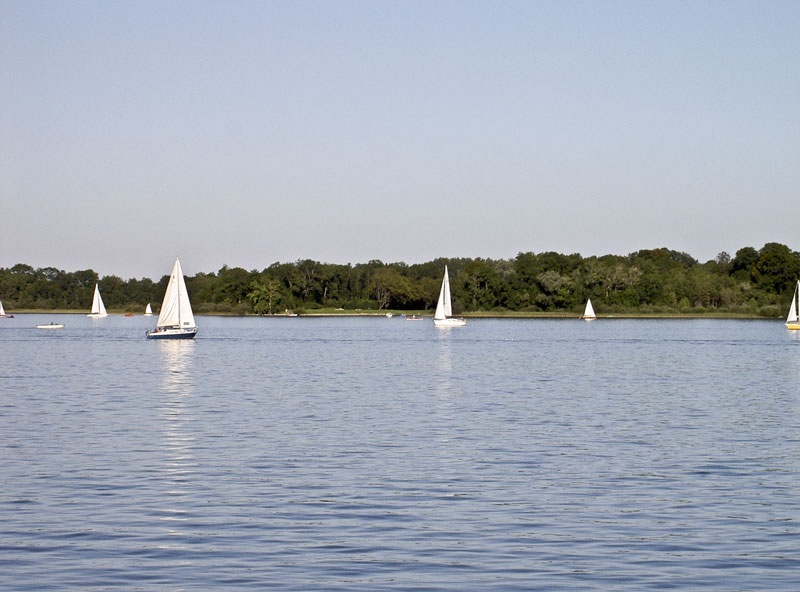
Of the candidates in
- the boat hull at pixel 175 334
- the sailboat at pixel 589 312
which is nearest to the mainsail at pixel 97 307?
the sailboat at pixel 589 312

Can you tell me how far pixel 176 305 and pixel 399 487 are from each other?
75133 millimetres

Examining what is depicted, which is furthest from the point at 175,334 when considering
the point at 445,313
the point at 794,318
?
the point at 794,318

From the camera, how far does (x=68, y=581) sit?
44.8 feet

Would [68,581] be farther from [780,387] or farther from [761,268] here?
[761,268]

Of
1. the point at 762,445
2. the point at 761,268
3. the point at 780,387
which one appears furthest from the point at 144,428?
the point at 761,268

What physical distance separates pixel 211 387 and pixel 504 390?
12976 mm

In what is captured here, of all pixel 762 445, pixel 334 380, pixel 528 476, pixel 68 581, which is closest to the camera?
pixel 68 581

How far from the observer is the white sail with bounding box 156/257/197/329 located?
8988cm

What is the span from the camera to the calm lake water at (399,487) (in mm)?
14336

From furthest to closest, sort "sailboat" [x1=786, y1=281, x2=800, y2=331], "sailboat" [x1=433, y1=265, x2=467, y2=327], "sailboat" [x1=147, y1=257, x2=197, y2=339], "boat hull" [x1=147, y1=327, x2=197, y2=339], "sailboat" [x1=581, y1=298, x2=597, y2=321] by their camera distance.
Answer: "sailboat" [x1=581, y1=298, x2=597, y2=321] < "sailboat" [x1=433, y1=265, x2=467, y2=327] < "sailboat" [x1=786, y1=281, x2=800, y2=331] < "boat hull" [x1=147, y1=327, x2=197, y2=339] < "sailboat" [x1=147, y1=257, x2=197, y2=339]

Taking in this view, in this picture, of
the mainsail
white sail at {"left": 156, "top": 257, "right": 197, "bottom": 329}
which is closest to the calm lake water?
white sail at {"left": 156, "top": 257, "right": 197, "bottom": 329}

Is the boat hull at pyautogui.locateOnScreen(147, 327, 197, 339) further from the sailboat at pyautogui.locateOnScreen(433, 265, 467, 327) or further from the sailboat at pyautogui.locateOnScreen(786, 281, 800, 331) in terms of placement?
the sailboat at pyautogui.locateOnScreen(786, 281, 800, 331)

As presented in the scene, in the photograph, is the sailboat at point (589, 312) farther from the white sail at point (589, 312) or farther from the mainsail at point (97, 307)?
the mainsail at point (97, 307)

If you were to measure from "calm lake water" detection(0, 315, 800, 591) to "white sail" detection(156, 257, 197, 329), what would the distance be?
44251 mm
